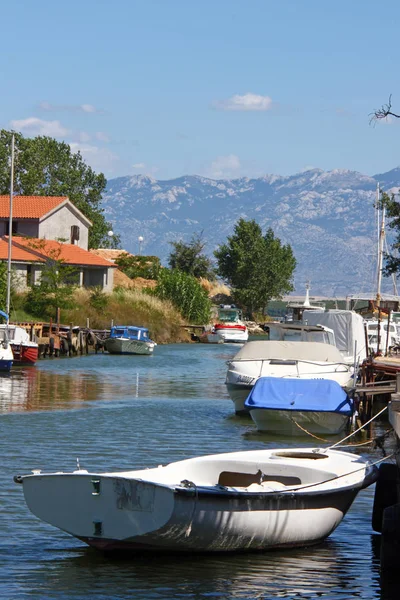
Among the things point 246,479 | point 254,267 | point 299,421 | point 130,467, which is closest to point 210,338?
point 254,267

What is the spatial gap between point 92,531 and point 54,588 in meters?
0.92

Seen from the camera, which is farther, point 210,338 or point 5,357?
point 210,338

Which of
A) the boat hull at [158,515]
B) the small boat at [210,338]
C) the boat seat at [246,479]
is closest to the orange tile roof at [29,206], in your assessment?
the small boat at [210,338]

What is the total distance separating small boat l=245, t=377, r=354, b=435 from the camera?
98.2 feet

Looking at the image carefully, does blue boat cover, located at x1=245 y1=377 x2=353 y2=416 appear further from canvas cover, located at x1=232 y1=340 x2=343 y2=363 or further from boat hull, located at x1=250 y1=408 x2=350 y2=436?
canvas cover, located at x1=232 y1=340 x2=343 y2=363

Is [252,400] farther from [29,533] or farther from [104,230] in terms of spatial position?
[104,230]

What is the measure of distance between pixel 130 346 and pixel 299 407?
45.8 m

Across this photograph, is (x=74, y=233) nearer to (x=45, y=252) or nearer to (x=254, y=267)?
(x=45, y=252)

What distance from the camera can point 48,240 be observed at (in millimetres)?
97250

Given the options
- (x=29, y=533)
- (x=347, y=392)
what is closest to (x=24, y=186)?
(x=347, y=392)

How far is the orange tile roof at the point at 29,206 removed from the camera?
316 ft

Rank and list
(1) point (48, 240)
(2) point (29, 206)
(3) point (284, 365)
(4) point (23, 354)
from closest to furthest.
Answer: (3) point (284, 365), (4) point (23, 354), (1) point (48, 240), (2) point (29, 206)

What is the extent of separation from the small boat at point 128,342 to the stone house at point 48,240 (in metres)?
9.88

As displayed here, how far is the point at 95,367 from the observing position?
61.7 meters
